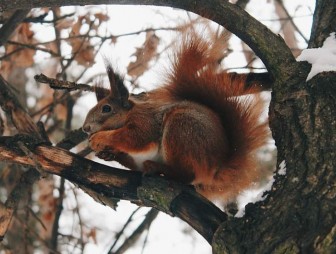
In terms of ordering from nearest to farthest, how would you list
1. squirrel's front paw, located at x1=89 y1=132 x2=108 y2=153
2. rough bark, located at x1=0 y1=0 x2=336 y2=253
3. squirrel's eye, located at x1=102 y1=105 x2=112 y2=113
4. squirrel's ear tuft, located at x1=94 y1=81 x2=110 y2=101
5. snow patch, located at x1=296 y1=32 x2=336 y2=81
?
rough bark, located at x1=0 y1=0 x2=336 y2=253 → snow patch, located at x1=296 y1=32 x2=336 y2=81 → squirrel's front paw, located at x1=89 y1=132 x2=108 y2=153 → squirrel's eye, located at x1=102 y1=105 x2=112 y2=113 → squirrel's ear tuft, located at x1=94 y1=81 x2=110 y2=101

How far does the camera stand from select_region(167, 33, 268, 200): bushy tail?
2.62 m

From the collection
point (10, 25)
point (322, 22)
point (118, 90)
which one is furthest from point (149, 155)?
point (10, 25)

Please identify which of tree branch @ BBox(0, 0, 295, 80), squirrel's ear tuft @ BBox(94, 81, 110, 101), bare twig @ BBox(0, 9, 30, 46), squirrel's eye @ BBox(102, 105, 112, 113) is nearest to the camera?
tree branch @ BBox(0, 0, 295, 80)

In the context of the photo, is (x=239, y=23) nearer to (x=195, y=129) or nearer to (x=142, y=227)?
(x=195, y=129)

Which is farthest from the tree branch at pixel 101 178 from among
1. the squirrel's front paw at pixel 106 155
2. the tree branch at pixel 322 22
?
the tree branch at pixel 322 22

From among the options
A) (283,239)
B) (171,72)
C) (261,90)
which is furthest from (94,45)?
(283,239)

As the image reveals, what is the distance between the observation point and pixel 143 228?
3.78 m

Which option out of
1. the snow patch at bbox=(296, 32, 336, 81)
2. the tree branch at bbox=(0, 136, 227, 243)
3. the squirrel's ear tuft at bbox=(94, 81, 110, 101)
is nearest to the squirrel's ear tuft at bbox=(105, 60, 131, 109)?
the squirrel's ear tuft at bbox=(94, 81, 110, 101)

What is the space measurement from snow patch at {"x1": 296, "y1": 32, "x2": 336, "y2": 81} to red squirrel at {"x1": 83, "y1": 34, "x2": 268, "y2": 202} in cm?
26

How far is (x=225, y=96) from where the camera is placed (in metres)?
2.72

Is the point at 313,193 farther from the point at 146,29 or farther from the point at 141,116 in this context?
the point at 146,29

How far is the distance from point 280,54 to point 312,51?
136 millimetres

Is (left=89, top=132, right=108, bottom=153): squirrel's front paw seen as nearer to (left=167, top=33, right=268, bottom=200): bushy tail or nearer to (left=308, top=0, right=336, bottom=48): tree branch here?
(left=167, top=33, right=268, bottom=200): bushy tail

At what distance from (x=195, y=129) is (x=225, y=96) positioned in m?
0.25
